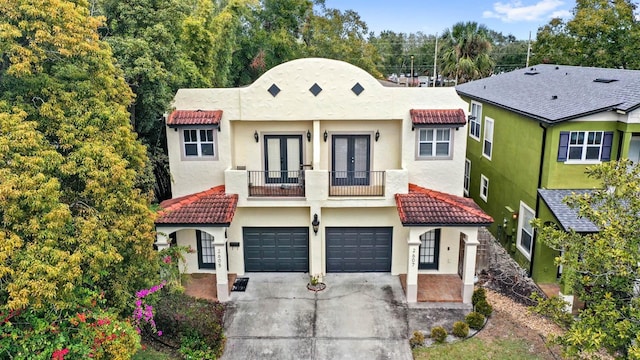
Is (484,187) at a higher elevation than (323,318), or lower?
higher

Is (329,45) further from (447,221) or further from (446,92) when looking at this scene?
(447,221)

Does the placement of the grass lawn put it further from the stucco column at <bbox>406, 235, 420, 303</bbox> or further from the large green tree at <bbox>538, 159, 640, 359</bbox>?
the large green tree at <bbox>538, 159, 640, 359</bbox>

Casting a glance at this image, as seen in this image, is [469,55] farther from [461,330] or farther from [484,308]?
[461,330]

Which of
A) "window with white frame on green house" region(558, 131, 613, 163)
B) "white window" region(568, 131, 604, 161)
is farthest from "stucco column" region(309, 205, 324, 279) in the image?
"white window" region(568, 131, 604, 161)

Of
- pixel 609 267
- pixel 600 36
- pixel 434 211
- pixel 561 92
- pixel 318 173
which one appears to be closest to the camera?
pixel 609 267

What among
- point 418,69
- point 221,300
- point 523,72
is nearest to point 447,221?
point 221,300

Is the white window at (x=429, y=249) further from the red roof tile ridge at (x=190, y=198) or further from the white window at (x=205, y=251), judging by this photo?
the white window at (x=205, y=251)

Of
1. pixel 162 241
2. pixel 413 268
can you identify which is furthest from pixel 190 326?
pixel 413 268
